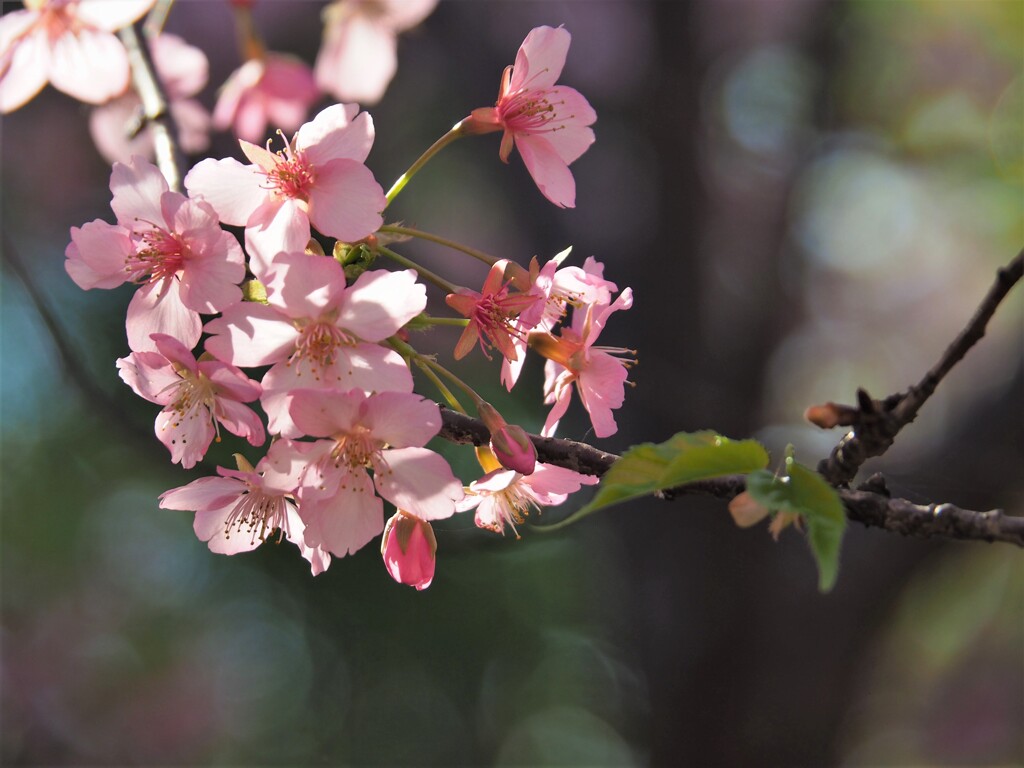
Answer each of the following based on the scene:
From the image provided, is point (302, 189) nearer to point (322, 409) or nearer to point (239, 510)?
point (322, 409)

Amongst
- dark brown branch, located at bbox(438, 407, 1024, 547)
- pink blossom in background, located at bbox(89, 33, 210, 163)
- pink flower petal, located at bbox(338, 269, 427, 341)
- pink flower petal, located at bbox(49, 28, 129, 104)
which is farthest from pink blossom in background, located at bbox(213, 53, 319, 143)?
dark brown branch, located at bbox(438, 407, 1024, 547)

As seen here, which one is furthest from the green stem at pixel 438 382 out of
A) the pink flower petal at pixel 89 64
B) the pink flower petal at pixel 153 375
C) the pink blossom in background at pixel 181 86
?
the pink blossom in background at pixel 181 86

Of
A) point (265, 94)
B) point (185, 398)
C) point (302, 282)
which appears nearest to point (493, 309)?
point (302, 282)

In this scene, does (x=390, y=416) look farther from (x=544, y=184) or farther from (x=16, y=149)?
(x=16, y=149)

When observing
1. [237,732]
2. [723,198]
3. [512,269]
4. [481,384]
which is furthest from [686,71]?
[237,732]

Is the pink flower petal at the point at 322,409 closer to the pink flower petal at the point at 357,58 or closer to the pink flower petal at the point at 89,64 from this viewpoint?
the pink flower petal at the point at 89,64

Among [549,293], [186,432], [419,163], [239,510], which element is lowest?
[239,510]
